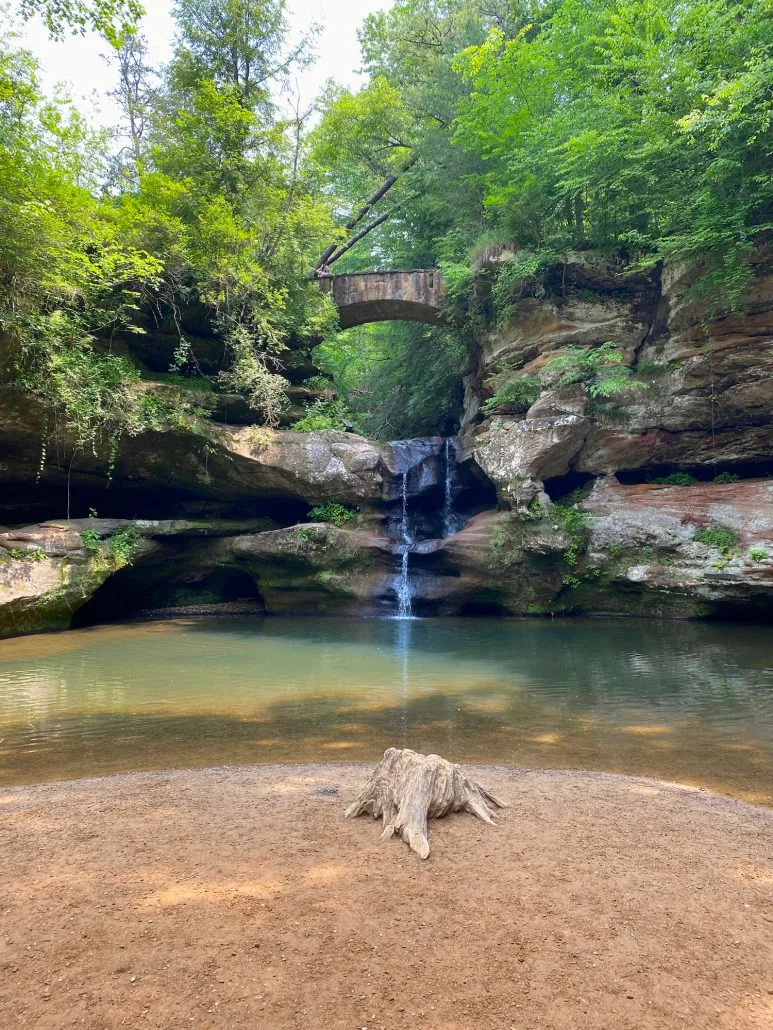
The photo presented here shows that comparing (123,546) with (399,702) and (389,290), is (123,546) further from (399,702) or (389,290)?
(389,290)

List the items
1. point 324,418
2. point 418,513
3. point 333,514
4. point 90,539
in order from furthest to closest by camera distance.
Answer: point 418,513, point 324,418, point 333,514, point 90,539

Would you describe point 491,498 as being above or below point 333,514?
above

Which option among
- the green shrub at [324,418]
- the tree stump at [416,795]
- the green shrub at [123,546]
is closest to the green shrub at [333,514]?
the green shrub at [324,418]

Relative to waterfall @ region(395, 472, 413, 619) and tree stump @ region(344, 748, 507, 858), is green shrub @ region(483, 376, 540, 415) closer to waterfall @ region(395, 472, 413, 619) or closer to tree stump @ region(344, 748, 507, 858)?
waterfall @ region(395, 472, 413, 619)

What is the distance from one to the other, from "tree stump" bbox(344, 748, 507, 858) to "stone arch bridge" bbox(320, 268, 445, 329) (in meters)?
16.7

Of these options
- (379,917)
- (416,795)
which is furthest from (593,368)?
(379,917)

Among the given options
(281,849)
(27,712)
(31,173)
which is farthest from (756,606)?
(31,173)

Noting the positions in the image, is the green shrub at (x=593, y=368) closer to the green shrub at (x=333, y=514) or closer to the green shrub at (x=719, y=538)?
the green shrub at (x=719, y=538)

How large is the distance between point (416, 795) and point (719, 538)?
37.2 ft

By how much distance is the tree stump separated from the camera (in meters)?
3.38

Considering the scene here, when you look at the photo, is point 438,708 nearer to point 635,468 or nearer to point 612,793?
point 612,793

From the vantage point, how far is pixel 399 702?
271 inches

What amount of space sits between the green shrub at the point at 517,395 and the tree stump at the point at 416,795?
13.0 m

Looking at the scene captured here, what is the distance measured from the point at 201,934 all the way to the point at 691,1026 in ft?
5.84
